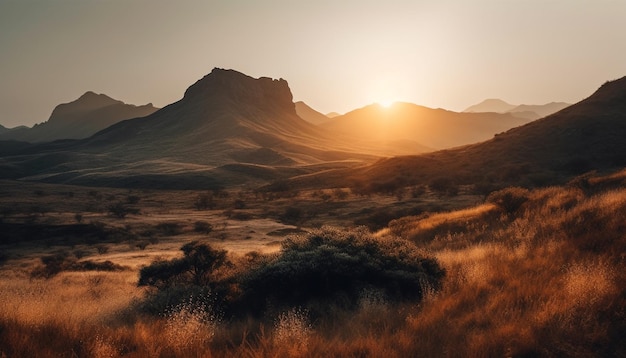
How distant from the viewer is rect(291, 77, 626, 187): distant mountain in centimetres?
6078

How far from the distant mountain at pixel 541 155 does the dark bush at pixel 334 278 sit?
5161 centimetres

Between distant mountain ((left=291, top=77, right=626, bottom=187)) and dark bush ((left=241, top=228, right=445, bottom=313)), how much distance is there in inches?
2032

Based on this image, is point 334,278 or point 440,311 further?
point 334,278

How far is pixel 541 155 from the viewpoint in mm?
67938

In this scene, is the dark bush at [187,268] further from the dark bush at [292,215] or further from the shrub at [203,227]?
the dark bush at [292,215]

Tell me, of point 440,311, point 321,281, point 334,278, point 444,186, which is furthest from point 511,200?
point 444,186

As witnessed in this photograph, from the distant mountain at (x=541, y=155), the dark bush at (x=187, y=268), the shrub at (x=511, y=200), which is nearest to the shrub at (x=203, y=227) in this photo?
the dark bush at (x=187, y=268)

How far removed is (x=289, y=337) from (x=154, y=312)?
5015mm

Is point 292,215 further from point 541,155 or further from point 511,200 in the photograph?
point 541,155

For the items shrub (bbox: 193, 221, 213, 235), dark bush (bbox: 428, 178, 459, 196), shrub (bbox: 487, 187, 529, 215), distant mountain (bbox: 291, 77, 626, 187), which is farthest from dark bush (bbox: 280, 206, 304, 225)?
shrub (bbox: 487, 187, 529, 215)

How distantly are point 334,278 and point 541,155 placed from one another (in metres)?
68.4

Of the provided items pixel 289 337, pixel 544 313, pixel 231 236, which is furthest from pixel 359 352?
pixel 231 236

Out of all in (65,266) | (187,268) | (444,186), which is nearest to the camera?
(187,268)

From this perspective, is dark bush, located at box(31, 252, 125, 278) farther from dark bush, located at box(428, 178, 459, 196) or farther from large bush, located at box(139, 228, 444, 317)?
dark bush, located at box(428, 178, 459, 196)
